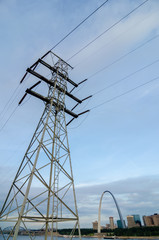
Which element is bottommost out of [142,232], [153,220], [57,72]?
[142,232]

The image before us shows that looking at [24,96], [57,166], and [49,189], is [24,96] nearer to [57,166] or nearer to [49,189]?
[57,166]

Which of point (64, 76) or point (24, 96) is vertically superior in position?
point (64, 76)

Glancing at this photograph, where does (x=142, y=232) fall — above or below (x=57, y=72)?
below

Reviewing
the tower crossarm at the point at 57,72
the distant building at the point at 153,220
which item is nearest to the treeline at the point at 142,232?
Answer: the distant building at the point at 153,220

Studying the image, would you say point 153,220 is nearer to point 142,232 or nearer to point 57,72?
point 142,232

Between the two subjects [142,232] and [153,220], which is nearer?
[142,232]

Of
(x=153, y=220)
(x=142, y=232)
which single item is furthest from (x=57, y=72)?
(x=153, y=220)

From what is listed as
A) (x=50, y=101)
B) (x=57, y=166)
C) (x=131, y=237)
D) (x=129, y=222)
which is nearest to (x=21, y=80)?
(x=50, y=101)

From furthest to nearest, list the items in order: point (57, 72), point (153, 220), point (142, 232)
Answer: point (153, 220)
point (142, 232)
point (57, 72)

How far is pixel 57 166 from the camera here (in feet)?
32.5

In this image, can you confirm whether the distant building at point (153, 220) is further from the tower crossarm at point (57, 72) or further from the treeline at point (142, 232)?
the tower crossarm at point (57, 72)

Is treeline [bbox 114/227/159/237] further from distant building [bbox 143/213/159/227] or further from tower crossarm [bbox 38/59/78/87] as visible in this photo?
tower crossarm [bbox 38/59/78/87]

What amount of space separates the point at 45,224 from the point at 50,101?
8.58 meters

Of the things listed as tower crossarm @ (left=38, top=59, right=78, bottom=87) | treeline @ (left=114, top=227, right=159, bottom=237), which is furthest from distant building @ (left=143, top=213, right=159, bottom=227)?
tower crossarm @ (left=38, top=59, right=78, bottom=87)
